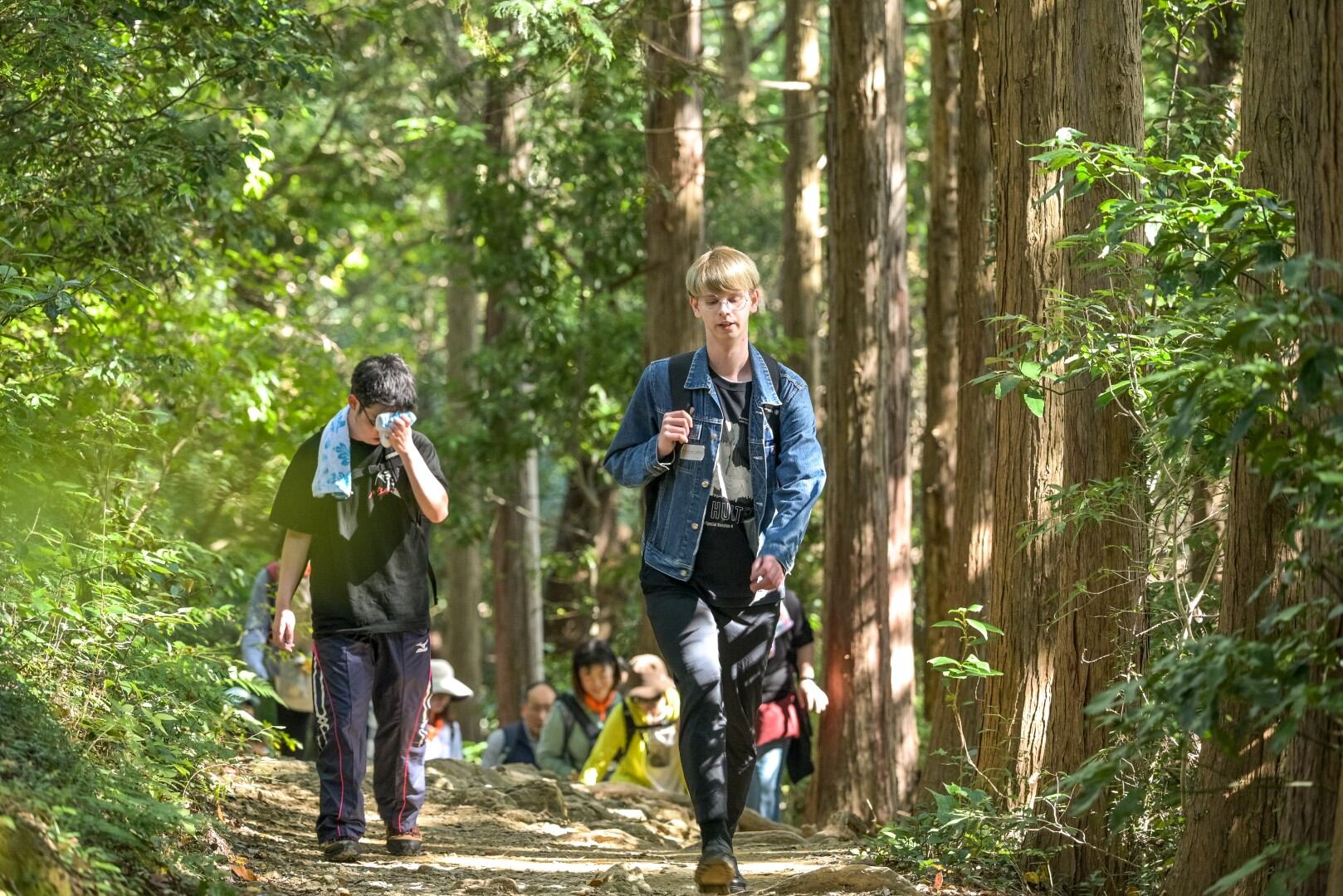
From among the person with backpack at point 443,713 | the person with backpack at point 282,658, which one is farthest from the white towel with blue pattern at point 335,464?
the person with backpack at point 443,713

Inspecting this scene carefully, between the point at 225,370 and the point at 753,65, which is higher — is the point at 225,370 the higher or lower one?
the lower one

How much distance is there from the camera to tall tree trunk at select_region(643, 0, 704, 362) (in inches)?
492

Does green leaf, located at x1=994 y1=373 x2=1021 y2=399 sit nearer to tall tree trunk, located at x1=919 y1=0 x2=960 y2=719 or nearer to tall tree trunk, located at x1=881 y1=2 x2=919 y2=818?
tall tree trunk, located at x1=881 y1=2 x2=919 y2=818

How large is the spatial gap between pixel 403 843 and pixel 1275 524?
395cm

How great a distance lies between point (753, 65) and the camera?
97.6ft

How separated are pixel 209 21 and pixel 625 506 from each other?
55.5 feet

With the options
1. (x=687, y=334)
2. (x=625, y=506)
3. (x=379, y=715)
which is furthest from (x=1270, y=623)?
(x=625, y=506)

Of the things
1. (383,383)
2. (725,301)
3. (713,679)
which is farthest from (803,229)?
(713,679)

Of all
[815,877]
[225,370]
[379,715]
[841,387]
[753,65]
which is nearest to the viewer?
[815,877]

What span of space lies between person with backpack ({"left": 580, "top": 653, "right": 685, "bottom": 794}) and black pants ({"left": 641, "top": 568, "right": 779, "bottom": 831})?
4078mm

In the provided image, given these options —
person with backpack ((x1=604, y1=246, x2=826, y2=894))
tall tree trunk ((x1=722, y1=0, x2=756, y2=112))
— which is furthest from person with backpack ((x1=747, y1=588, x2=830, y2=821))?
tall tree trunk ((x1=722, y1=0, x2=756, y2=112))

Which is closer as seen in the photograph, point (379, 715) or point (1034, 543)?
point (1034, 543)

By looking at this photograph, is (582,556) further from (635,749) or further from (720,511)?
(720,511)

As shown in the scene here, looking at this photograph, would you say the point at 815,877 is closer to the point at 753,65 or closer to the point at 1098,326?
the point at 1098,326
